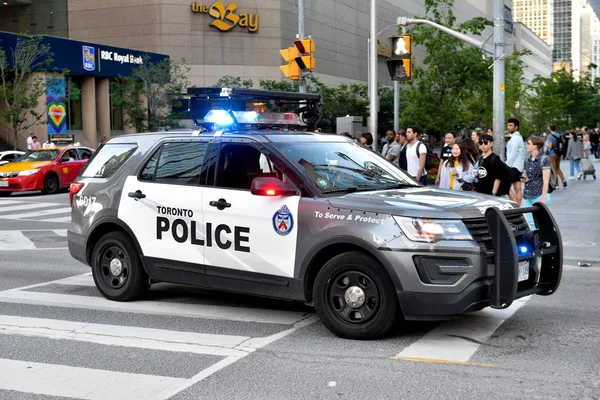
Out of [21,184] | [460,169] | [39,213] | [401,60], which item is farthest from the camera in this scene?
[21,184]

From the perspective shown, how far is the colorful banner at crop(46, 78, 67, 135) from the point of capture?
43906 mm

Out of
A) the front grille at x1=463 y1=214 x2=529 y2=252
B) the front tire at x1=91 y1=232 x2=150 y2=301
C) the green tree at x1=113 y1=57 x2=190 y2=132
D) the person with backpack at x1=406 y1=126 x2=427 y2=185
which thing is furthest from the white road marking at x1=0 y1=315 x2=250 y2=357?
the green tree at x1=113 y1=57 x2=190 y2=132

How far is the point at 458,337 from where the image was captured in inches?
271

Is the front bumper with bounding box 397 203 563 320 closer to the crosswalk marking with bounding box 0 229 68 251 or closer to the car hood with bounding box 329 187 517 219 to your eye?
the car hood with bounding box 329 187 517 219

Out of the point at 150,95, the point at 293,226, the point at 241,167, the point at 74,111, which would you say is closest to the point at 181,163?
the point at 241,167

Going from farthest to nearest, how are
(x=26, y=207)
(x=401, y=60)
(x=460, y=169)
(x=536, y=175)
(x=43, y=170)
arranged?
(x=43, y=170) → (x=26, y=207) → (x=401, y=60) → (x=536, y=175) → (x=460, y=169)

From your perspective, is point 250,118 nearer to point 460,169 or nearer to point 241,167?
point 241,167

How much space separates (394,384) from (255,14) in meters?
58.5

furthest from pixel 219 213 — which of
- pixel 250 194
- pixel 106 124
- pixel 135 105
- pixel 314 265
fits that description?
pixel 106 124

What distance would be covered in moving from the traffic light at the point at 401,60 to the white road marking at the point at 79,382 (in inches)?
544

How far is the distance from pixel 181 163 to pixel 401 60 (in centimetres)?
1146

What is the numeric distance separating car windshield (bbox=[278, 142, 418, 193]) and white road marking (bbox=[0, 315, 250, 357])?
1.54m

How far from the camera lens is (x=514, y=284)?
6.43 metres

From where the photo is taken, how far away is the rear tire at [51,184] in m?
26.0
